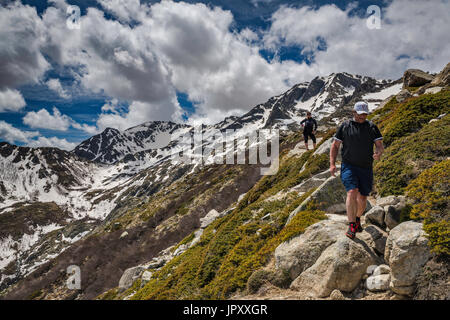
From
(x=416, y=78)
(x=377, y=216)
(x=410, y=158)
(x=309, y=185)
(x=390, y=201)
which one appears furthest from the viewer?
(x=416, y=78)

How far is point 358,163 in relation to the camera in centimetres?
575

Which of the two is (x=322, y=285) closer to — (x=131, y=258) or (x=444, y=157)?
(x=444, y=157)

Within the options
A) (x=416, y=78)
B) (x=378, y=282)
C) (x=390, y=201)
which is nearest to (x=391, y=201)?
(x=390, y=201)

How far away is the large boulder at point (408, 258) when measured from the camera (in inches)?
161

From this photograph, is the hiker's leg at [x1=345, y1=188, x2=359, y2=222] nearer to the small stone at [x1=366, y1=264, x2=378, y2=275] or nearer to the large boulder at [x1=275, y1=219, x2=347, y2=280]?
the large boulder at [x1=275, y1=219, x2=347, y2=280]

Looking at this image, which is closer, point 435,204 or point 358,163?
point 435,204

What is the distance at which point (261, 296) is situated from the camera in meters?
5.89

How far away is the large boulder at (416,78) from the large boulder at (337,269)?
2611cm

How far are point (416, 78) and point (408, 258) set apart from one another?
88.4 feet

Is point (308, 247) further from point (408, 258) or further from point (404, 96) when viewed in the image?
point (404, 96)

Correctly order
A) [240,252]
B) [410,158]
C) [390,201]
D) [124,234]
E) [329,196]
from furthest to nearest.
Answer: [124,234] < [240,252] < [329,196] < [410,158] < [390,201]

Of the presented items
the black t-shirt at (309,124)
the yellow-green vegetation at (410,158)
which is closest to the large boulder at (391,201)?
the yellow-green vegetation at (410,158)

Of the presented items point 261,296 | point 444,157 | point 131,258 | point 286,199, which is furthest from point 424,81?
point 131,258
